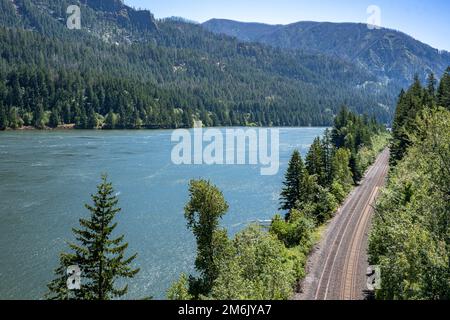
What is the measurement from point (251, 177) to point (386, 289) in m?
78.9

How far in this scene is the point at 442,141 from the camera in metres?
28.1

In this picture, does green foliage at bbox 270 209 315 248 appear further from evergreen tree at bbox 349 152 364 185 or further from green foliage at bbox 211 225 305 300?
evergreen tree at bbox 349 152 364 185

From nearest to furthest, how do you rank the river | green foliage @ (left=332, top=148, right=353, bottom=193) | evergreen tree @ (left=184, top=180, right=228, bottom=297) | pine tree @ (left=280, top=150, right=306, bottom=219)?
1. evergreen tree @ (left=184, top=180, right=228, bottom=297)
2. the river
3. pine tree @ (left=280, top=150, right=306, bottom=219)
4. green foliage @ (left=332, top=148, right=353, bottom=193)

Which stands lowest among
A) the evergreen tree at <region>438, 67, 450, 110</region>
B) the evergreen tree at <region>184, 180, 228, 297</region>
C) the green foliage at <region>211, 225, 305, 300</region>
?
the green foliage at <region>211, 225, 305, 300</region>

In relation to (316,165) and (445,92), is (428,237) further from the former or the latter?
(445,92)

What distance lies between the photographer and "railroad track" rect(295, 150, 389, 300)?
146ft

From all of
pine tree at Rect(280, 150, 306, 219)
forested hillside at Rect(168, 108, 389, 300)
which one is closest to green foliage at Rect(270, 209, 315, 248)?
forested hillside at Rect(168, 108, 389, 300)

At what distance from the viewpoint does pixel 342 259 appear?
53.0 m

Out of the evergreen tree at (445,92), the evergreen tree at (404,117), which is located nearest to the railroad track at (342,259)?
the evergreen tree at (404,117)

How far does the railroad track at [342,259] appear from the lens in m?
44.5

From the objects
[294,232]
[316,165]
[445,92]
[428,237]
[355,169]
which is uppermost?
[445,92]

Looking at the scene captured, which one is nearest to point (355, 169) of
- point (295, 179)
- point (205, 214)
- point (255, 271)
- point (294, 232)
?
point (295, 179)
